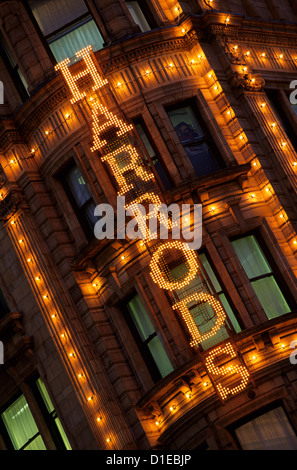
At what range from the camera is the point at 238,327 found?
23.3 m

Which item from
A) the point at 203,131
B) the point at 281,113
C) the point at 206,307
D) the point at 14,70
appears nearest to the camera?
the point at 206,307

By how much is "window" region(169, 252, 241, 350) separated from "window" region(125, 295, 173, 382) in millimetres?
1290

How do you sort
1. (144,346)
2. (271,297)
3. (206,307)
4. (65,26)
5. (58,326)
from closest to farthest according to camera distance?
(206,307) → (271,297) → (144,346) → (58,326) → (65,26)

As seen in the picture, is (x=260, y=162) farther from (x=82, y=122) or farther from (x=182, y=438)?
(x=182, y=438)

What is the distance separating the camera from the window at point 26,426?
26.1 m

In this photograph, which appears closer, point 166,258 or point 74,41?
point 166,258

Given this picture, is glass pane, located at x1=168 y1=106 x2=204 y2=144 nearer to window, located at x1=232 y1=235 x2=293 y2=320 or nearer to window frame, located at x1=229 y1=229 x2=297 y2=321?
window frame, located at x1=229 y1=229 x2=297 y2=321

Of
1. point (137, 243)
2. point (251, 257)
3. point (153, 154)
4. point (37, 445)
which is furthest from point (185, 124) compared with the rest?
point (37, 445)

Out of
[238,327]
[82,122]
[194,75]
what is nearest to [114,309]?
[238,327]

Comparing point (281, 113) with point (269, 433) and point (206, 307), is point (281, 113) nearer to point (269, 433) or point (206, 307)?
point (206, 307)

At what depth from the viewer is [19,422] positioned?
27156mm

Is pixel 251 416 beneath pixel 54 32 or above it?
beneath

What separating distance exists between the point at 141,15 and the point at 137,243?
23.7 ft

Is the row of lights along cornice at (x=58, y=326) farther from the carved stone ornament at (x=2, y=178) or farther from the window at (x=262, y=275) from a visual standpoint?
the window at (x=262, y=275)
